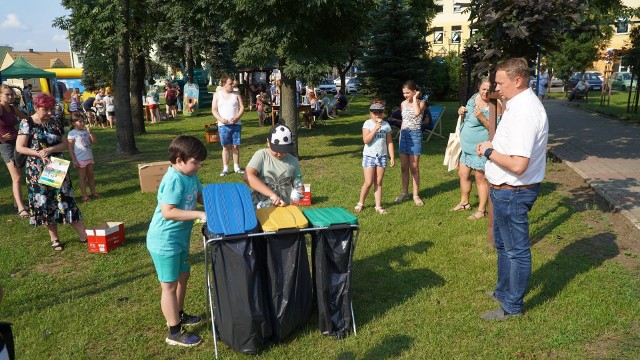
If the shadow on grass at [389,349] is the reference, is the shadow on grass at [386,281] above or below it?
above

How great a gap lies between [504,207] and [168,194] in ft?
8.44

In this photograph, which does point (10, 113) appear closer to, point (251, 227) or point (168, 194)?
point (168, 194)

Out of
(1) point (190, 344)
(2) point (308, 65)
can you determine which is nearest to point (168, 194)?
(1) point (190, 344)

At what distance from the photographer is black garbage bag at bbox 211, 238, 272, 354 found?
3209 millimetres

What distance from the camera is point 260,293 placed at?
3.34m

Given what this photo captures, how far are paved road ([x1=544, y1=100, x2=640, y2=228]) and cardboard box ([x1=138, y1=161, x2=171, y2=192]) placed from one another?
7240 mm

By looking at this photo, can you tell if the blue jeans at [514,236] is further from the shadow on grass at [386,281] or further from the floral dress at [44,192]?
the floral dress at [44,192]

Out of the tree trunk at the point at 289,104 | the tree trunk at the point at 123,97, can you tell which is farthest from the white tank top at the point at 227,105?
the tree trunk at the point at 123,97

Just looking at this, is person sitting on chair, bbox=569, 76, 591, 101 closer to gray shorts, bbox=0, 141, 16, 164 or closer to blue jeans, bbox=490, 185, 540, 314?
blue jeans, bbox=490, 185, 540, 314

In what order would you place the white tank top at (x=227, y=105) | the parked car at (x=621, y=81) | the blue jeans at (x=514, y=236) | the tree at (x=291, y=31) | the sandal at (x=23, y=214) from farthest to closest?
the parked car at (x=621, y=81)
the tree at (x=291, y=31)
the white tank top at (x=227, y=105)
the sandal at (x=23, y=214)
the blue jeans at (x=514, y=236)

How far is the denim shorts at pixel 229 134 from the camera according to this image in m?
9.00

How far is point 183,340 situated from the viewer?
361 centimetres

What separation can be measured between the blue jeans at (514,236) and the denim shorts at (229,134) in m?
6.10

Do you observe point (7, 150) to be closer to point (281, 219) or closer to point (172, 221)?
point (172, 221)
